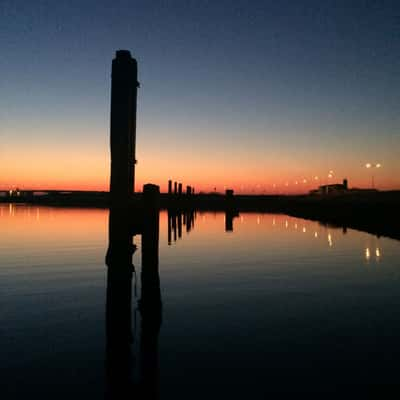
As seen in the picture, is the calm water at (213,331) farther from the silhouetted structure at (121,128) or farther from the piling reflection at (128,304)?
the silhouetted structure at (121,128)

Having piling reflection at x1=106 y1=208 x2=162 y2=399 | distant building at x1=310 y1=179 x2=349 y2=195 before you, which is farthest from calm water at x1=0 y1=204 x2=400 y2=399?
distant building at x1=310 y1=179 x2=349 y2=195

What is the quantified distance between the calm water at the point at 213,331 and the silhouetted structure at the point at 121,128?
9.78ft

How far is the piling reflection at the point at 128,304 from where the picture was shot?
6152 mm

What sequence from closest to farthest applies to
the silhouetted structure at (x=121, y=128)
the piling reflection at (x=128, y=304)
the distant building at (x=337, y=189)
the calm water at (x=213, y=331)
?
the calm water at (x=213, y=331) → the piling reflection at (x=128, y=304) → the silhouetted structure at (x=121, y=128) → the distant building at (x=337, y=189)

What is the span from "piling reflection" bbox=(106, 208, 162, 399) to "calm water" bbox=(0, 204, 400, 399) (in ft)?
0.20

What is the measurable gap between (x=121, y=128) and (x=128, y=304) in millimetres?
3750

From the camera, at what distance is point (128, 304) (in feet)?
24.6

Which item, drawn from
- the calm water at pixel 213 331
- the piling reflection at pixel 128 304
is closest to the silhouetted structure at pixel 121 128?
the piling reflection at pixel 128 304

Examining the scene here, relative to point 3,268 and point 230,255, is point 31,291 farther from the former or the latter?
point 230,255

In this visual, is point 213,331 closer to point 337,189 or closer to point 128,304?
point 128,304

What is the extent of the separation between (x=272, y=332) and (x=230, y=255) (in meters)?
11.5

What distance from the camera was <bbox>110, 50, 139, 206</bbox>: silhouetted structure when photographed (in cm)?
715

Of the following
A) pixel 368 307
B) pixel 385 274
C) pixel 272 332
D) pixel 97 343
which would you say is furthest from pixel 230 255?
pixel 97 343

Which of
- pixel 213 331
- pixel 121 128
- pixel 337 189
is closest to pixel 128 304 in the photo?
pixel 213 331
